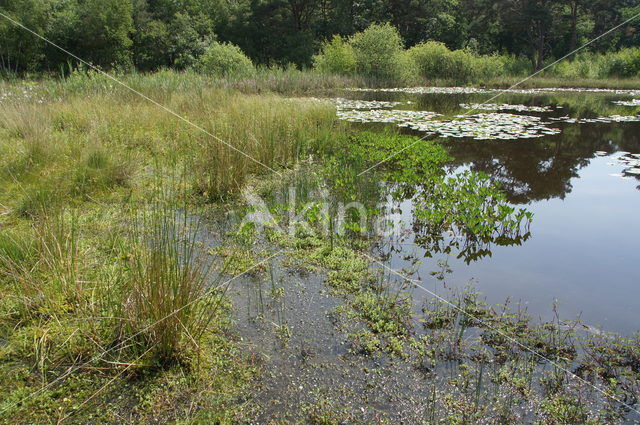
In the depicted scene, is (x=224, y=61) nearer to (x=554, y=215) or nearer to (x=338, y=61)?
(x=338, y=61)

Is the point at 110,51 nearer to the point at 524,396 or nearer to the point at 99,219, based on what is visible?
the point at 99,219

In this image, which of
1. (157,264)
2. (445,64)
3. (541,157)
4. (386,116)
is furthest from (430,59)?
(157,264)

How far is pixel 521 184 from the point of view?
224 inches

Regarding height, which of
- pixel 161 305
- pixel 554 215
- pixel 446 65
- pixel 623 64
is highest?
pixel 623 64

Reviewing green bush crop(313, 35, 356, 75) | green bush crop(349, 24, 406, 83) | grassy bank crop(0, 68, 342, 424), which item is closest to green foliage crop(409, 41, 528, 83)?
green bush crop(349, 24, 406, 83)

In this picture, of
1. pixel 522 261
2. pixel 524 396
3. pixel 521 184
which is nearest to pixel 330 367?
pixel 524 396

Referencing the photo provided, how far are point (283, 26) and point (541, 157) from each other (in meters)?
35.0

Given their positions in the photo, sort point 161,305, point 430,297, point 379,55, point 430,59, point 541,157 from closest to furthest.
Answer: point 161,305 < point 430,297 < point 541,157 < point 379,55 < point 430,59

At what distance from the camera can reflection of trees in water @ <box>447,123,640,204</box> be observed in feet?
18.4

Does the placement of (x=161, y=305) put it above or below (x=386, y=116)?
below

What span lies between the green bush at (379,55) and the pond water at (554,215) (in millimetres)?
11073

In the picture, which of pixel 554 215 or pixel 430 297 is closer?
pixel 430 297

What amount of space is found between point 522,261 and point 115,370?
316 cm

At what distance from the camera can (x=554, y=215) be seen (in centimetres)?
463
